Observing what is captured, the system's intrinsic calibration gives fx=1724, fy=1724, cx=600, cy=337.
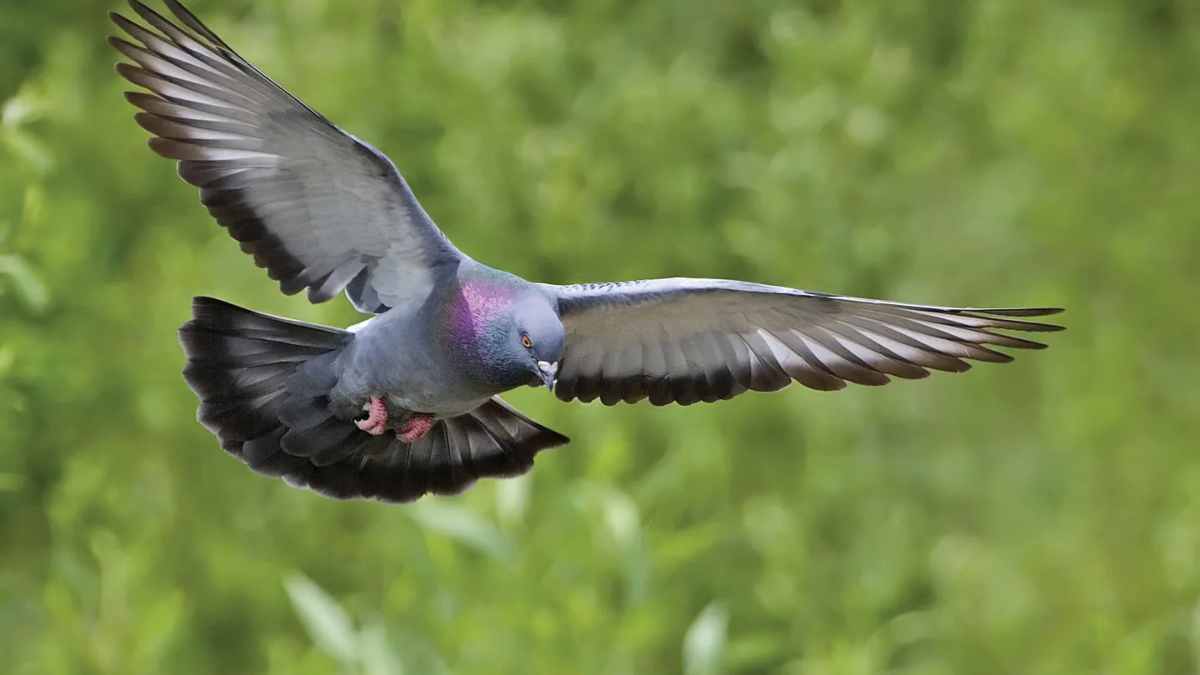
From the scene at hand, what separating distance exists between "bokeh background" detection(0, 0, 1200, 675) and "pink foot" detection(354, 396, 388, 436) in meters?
0.93

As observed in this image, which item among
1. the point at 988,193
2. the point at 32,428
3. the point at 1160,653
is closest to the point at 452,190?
the point at 32,428

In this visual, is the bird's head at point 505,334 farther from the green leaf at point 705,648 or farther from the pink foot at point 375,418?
the green leaf at point 705,648

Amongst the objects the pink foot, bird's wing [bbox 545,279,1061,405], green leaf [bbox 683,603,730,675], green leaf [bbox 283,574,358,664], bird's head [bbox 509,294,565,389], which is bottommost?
green leaf [bbox 283,574,358,664]

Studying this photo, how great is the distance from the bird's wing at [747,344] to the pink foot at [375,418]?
409mm

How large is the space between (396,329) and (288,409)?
0.35m

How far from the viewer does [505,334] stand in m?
3.16

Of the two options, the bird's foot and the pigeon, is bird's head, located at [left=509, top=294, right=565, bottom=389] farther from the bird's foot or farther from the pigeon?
the bird's foot

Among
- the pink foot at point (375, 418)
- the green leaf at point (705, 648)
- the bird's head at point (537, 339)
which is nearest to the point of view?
the bird's head at point (537, 339)

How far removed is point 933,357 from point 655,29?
4765 mm

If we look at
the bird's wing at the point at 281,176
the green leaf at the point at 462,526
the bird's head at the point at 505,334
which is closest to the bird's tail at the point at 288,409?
the bird's wing at the point at 281,176

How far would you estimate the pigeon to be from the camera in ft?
10.6

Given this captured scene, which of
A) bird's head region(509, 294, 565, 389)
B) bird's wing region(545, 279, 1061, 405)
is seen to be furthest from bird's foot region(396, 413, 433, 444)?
bird's head region(509, 294, 565, 389)

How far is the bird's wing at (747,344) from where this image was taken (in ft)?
11.6

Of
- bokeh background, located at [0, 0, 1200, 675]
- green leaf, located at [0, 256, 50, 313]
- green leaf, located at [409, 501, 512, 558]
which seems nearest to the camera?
green leaf, located at [0, 256, 50, 313]
